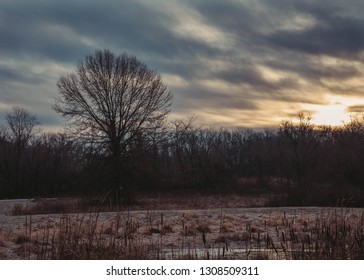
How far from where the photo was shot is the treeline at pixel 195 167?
154ft

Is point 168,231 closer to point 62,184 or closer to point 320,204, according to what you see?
point 320,204

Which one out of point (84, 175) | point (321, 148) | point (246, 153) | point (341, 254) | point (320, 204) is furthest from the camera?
point (246, 153)

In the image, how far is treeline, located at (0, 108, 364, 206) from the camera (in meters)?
46.8

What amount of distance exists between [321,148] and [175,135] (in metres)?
29.2

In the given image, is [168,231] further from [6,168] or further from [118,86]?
[6,168]

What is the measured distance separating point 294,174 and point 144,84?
3661 centimetres

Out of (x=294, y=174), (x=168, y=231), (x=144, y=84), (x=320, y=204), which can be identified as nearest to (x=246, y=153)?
(x=294, y=174)

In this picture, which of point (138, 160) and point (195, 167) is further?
point (195, 167)

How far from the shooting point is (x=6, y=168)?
75938 mm

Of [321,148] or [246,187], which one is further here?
[321,148]

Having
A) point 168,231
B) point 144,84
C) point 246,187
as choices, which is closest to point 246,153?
point 246,187

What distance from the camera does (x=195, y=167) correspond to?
72500 millimetres

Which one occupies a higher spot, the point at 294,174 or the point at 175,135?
the point at 175,135
